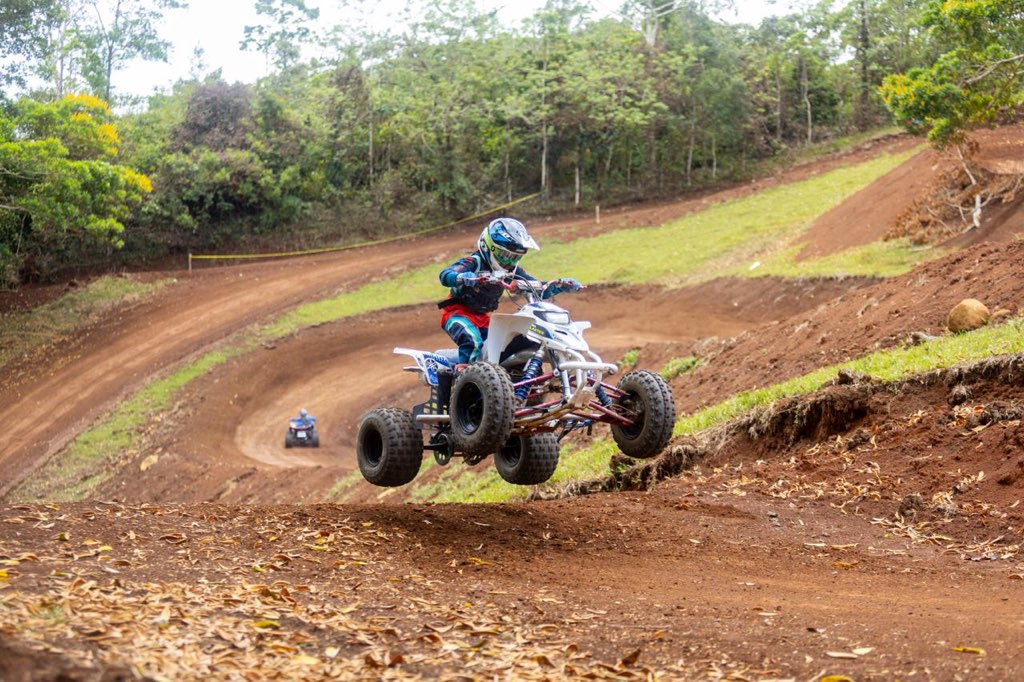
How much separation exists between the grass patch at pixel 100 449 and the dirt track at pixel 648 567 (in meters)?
17.3

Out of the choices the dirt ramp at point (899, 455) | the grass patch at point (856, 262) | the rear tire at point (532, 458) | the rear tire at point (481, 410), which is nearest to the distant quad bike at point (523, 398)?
the rear tire at point (481, 410)

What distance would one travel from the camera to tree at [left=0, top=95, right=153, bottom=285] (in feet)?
110

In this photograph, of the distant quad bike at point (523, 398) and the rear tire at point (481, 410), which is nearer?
the rear tire at point (481, 410)

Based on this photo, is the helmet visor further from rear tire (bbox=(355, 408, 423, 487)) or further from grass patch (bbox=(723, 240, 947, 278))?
grass patch (bbox=(723, 240, 947, 278))

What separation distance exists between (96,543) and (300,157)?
45562 mm

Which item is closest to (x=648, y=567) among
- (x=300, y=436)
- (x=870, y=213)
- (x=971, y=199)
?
(x=300, y=436)

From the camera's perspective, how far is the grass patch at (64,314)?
37625 mm

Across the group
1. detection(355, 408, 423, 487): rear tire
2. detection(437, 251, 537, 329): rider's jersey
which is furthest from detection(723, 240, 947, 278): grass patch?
detection(355, 408, 423, 487): rear tire

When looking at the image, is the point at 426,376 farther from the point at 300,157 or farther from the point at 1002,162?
the point at 300,157

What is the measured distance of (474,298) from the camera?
11492mm

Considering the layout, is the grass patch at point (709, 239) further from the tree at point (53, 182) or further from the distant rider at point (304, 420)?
the tree at point (53, 182)

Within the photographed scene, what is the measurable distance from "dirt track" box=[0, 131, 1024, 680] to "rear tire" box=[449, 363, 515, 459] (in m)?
0.98

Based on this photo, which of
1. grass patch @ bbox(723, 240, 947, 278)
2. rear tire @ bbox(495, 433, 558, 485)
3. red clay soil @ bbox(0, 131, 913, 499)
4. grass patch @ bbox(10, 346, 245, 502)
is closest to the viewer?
rear tire @ bbox(495, 433, 558, 485)

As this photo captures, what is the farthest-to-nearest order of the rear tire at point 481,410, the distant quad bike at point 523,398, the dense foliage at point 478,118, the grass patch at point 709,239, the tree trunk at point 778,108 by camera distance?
the tree trunk at point 778,108, the dense foliage at point 478,118, the grass patch at point 709,239, the distant quad bike at point 523,398, the rear tire at point 481,410
